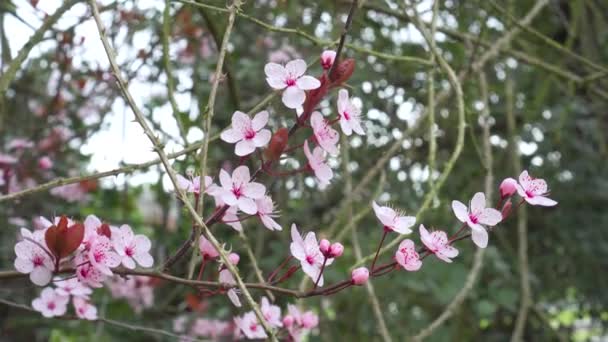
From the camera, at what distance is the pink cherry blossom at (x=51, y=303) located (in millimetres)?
1003

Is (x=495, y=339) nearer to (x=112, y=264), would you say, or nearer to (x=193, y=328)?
(x=193, y=328)

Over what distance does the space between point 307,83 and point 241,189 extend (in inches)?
4.4

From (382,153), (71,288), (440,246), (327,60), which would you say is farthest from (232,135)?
(382,153)

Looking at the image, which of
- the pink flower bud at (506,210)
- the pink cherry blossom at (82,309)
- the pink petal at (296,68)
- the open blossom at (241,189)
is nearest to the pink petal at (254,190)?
the open blossom at (241,189)

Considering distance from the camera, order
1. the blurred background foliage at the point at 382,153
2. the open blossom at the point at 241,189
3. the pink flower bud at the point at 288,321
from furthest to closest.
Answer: the blurred background foliage at the point at 382,153 < the pink flower bud at the point at 288,321 < the open blossom at the point at 241,189

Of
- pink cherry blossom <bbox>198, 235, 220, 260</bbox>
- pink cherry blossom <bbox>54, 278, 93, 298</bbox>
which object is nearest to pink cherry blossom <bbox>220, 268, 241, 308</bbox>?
pink cherry blossom <bbox>198, 235, 220, 260</bbox>

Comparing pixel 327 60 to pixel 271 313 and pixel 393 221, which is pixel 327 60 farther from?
pixel 271 313

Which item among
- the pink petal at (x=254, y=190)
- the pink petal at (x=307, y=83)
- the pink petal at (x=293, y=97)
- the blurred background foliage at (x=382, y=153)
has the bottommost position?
the blurred background foliage at (x=382, y=153)

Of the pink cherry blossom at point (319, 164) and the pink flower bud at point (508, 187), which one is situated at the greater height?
the pink cherry blossom at point (319, 164)

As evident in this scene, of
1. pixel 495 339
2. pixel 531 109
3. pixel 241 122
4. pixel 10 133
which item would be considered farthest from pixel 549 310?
pixel 241 122

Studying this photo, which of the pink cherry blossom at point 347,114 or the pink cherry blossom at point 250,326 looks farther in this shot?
the pink cherry blossom at point 250,326

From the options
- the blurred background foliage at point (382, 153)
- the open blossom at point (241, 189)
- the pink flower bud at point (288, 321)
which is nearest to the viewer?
the open blossom at point (241, 189)

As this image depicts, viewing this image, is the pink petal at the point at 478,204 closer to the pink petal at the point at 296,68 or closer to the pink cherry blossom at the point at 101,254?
the pink petal at the point at 296,68

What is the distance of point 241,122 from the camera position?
29.9 inches
